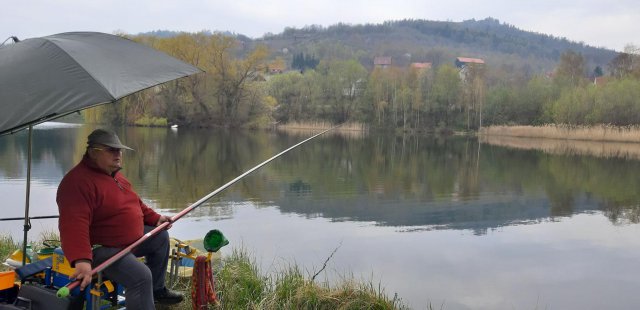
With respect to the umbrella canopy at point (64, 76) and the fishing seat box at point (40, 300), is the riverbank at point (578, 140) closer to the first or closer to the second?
the umbrella canopy at point (64, 76)

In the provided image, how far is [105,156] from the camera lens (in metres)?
2.57

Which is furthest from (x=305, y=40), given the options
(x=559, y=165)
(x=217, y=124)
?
(x=559, y=165)

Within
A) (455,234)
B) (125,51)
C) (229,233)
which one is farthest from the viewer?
(455,234)

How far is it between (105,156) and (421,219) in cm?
707

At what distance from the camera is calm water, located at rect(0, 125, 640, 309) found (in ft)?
19.3

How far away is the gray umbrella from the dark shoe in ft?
3.71

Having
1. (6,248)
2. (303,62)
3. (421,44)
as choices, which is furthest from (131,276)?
(421,44)

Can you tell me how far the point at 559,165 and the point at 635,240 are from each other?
10.6m

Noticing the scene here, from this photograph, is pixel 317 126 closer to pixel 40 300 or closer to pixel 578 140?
pixel 578 140

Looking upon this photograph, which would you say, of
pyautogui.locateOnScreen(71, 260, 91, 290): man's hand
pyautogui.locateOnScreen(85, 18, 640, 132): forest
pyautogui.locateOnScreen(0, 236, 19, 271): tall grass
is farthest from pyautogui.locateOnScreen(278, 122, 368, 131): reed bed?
pyautogui.locateOnScreen(71, 260, 91, 290): man's hand

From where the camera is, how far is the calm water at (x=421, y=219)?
5.88 m

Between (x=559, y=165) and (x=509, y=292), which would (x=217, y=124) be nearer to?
(x=559, y=165)

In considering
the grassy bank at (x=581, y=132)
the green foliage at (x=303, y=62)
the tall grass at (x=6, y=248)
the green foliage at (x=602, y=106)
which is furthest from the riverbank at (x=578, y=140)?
the green foliage at (x=303, y=62)

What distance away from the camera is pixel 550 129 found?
1313 inches
